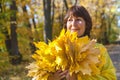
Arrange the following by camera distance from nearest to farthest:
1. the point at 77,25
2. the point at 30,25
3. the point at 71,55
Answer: the point at 71,55, the point at 77,25, the point at 30,25

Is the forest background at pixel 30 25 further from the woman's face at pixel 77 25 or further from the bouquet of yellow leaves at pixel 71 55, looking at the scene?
the bouquet of yellow leaves at pixel 71 55

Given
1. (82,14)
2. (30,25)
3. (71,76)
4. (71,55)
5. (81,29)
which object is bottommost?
(30,25)

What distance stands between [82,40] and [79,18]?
1.38 ft

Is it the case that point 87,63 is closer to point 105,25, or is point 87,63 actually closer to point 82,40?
point 82,40

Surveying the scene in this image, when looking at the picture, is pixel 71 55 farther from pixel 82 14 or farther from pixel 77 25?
pixel 82 14

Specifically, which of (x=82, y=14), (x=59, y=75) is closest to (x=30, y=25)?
(x=82, y=14)

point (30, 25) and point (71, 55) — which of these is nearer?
point (71, 55)

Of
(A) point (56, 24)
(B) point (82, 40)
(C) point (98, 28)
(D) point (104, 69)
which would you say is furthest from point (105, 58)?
(C) point (98, 28)

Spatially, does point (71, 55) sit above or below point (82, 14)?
below

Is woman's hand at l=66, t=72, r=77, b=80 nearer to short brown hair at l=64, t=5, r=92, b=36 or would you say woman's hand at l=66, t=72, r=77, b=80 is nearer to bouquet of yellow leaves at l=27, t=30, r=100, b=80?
bouquet of yellow leaves at l=27, t=30, r=100, b=80

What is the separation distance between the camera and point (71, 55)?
2.62 m

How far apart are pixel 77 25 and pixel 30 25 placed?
22.7m

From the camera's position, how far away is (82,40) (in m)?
2.68

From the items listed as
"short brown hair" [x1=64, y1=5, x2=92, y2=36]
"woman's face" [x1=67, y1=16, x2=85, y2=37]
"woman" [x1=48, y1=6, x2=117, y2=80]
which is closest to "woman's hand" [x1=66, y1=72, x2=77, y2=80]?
"woman" [x1=48, y1=6, x2=117, y2=80]
